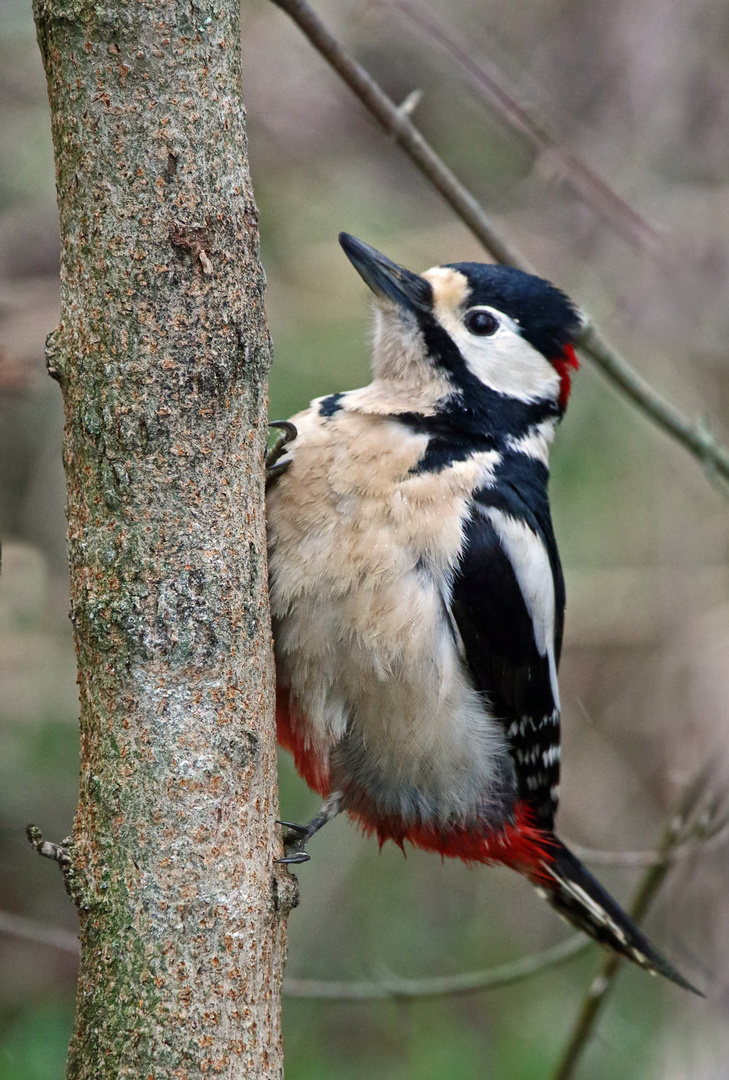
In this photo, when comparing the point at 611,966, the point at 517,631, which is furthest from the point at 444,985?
the point at 517,631

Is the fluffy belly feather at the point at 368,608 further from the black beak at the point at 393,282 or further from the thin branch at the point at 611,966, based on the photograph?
the thin branch at the point at 611,966

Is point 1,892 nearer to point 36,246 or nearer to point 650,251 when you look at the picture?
point 36,246

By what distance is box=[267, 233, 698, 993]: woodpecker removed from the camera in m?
2.51

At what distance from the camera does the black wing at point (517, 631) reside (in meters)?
2.62

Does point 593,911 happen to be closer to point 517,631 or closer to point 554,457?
point 517,631

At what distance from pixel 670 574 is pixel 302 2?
2.79m

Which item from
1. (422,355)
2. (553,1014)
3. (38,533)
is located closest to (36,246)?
(38,533)

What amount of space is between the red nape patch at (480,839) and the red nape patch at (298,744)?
153 millimetres

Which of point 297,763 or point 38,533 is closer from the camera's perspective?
point 297,763

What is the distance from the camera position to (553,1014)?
463cm

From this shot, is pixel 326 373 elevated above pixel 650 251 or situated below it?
below

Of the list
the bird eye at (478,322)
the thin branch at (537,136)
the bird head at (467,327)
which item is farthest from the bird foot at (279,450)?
the thin branch at (537,136)

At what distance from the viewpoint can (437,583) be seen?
2557 mm

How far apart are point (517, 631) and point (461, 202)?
1084 millimetres
